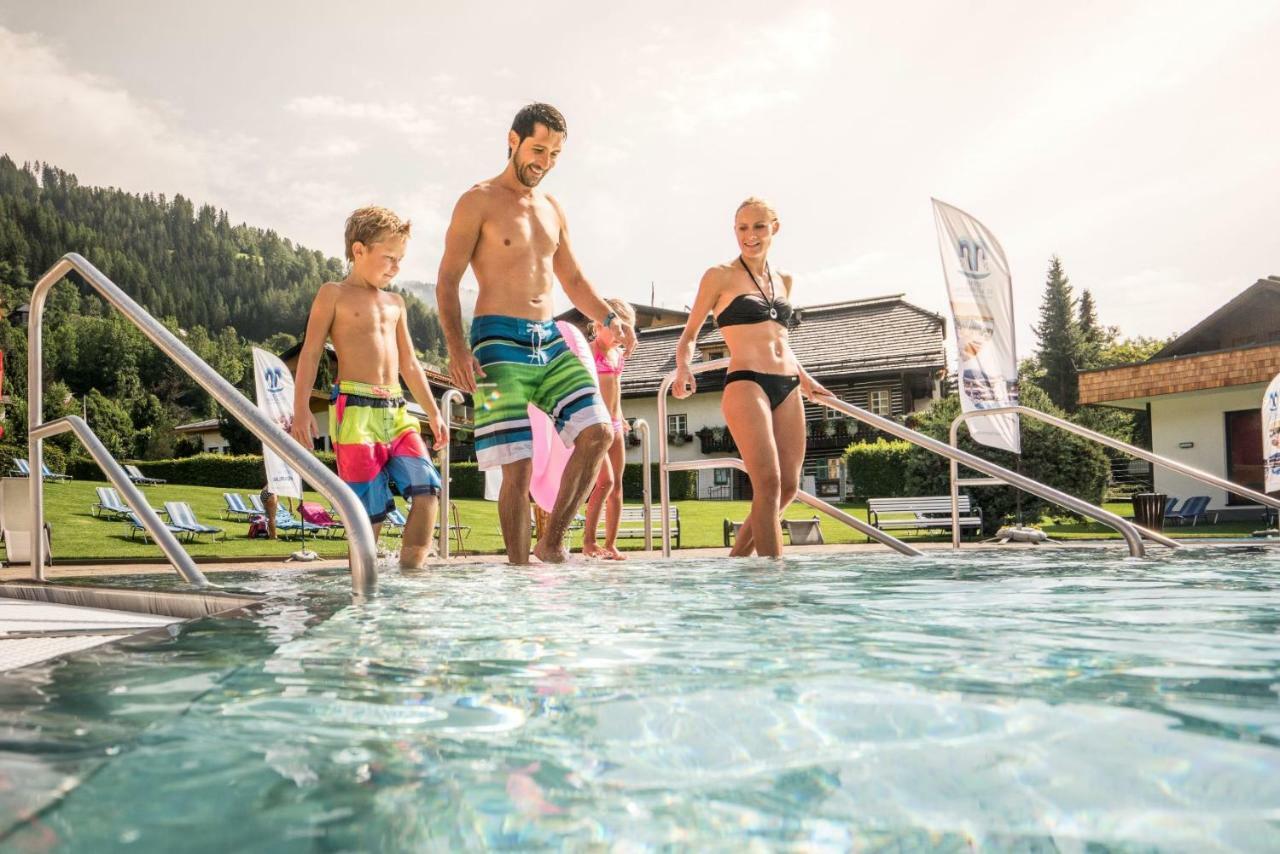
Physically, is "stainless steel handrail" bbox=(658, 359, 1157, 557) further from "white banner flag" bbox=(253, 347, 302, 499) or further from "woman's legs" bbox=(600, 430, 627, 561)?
"white banner flag" bbox=(253, 347, 302, 499)

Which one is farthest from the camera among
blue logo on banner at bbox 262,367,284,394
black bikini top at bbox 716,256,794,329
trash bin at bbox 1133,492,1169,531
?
trash bin at bbox 1133,492,1169,531

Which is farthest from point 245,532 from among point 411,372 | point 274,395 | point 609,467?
point 411,372

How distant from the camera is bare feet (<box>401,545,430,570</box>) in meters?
4.43

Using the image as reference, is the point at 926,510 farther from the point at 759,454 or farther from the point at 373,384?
the point at 373,384

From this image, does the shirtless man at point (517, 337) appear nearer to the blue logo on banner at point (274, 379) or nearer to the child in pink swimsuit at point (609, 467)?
the child in pink swimsuit at point (609, 467)

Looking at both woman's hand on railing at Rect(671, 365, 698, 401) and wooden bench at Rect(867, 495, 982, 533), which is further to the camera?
wooden bench at Rect(867, 495, 982, 533)

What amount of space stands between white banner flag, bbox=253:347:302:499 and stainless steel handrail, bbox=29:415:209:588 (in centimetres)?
699

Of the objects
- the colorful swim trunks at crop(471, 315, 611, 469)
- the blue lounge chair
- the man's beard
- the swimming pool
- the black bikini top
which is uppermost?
the man's beard

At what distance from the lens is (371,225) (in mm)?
4793

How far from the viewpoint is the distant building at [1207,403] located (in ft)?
68.9

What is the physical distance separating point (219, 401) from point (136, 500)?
3.60 feet

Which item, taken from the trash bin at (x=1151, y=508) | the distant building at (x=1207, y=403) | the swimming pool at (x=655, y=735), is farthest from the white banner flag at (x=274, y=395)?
the distant building at (x=1207, y=403)

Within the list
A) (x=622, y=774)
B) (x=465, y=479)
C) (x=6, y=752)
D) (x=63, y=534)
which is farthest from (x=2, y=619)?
(x=465, y=479)

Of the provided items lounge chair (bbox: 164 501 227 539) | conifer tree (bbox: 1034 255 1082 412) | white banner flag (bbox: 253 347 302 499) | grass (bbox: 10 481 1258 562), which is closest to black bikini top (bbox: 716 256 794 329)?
grass (bbox: 10 481 1258 562)
